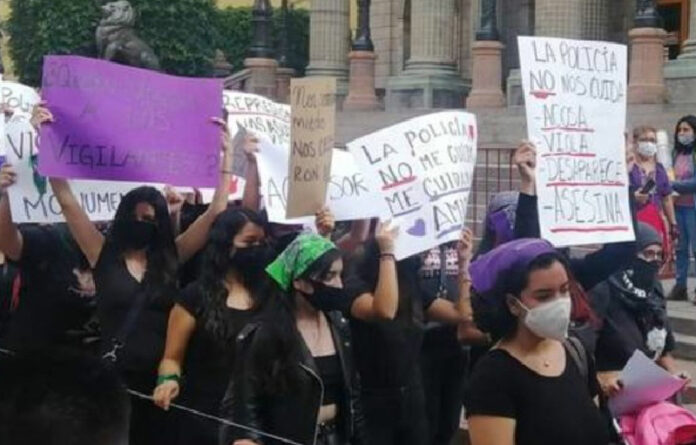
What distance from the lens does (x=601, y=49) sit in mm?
6355

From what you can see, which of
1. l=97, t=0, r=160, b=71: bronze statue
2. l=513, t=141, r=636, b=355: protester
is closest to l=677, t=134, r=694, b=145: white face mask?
l=513, t=141, r=636, b=355: protester

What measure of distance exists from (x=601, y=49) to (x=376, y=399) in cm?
194

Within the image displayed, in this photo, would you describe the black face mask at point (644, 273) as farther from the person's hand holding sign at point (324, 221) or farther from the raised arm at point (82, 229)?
the raised arm at point (82, 229)

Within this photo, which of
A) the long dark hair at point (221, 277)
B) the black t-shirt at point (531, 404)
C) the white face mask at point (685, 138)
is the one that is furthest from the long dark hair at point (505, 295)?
the white face mask at point (685, 138)

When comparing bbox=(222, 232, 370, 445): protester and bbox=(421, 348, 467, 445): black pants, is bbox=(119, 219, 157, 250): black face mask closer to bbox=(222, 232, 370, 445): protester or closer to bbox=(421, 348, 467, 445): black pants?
bbox=(222, 232, 370, 445): protester

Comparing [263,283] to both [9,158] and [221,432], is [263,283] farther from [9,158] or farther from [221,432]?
[9,158]

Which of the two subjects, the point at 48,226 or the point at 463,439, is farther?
the point at 463,439

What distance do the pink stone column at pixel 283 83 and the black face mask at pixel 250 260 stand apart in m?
23.4

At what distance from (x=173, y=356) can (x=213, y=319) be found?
0.26 metres

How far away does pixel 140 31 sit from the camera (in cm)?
4084

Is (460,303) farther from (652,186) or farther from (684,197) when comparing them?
(684,197)

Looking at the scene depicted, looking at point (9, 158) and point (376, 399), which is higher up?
point (9, 158)

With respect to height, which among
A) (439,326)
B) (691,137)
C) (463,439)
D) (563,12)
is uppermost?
(563,12)

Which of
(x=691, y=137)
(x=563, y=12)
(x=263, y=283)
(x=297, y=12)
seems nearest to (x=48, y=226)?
(x=263, y=283)
